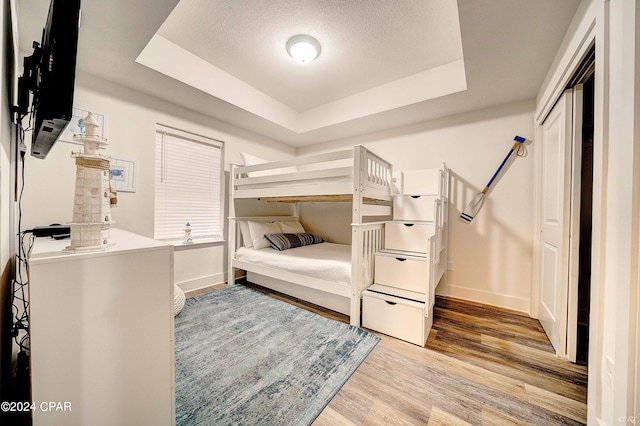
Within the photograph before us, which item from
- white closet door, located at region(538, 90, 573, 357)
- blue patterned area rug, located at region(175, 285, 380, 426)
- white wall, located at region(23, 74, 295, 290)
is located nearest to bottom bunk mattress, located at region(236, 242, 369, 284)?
blue patterned area rug, located at region(175, 285, 380, 426)

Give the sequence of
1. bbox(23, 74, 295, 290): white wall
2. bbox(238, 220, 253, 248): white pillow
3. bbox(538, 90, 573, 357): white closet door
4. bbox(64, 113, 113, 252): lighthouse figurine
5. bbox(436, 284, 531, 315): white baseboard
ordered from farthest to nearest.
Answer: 1. bbox(238, 220, 253, 248): white pillow
2. bbox(436, 284, 531, 315): white baseboard
3. bbox(23, 74, 295, 290): white wall
4. bbox(538, 90, 573, 357): white closet door
5. bbox(64, 113, 113, 252): lighthouse figurine

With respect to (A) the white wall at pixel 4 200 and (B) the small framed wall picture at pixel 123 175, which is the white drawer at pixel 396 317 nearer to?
(A) the white wall at pixel 4 200

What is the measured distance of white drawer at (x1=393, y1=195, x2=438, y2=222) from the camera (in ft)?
7.79

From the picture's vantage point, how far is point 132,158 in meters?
2.30

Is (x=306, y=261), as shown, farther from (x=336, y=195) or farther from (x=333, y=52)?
(x=333, y=52)

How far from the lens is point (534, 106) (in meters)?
2.31

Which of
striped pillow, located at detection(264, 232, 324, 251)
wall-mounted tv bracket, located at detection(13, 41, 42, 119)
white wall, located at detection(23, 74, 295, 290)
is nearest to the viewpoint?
wall-mounted tv bracket, located at detection(13, 41, 42, 119)

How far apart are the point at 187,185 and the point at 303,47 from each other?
2.04m

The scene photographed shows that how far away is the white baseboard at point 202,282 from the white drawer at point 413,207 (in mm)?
2360

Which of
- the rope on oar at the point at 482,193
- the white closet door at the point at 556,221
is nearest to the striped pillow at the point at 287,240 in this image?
the rope on oar at the point at 482,193

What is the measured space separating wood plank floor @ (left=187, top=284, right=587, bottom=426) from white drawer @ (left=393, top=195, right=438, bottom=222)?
108 cm

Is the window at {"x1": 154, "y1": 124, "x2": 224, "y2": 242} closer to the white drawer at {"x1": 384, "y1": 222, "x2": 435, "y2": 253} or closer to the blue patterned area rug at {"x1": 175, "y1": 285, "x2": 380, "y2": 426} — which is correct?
the blue patterned area rug at {"x1": 175, "y1": 285, "x2": 380, "y2": 426}

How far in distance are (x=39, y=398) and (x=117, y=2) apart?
202cm

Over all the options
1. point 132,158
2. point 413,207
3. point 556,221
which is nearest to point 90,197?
point 132,158
